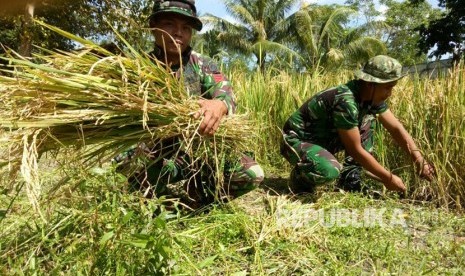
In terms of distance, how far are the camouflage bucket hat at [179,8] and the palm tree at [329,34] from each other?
14.8 metres

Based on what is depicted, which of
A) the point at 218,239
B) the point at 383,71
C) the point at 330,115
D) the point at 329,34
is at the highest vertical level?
the point at 329,34

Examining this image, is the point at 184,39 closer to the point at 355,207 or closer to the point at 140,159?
the point at 140,159

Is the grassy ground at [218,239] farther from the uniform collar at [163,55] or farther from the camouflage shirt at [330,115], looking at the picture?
the uniform collar at [163,55]

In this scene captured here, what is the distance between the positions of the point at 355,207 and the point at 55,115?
5.41 feet

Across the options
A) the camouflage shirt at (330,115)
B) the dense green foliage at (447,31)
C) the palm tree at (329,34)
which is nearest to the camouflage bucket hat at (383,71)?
the camouflage shirt at (330,115)

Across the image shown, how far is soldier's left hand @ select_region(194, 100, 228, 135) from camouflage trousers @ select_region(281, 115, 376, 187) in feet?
3.37

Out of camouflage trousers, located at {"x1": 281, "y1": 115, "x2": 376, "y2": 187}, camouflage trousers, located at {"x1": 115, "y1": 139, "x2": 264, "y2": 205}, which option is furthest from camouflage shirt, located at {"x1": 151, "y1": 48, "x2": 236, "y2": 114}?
camouflage trousers, located at {"x1": 281, "y1": 115, "x2": 376, "y2": 187}

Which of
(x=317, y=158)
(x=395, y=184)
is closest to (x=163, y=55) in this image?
(x=317, y=158)

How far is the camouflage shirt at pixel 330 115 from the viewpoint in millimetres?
2498

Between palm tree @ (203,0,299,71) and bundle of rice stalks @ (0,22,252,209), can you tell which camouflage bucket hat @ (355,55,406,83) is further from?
palm tree @ (203,0,299,71)

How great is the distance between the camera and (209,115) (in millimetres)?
1620

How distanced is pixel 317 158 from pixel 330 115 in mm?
305

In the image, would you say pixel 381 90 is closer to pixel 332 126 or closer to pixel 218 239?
pixel 332 126

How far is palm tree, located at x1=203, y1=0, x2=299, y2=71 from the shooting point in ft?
58.0
